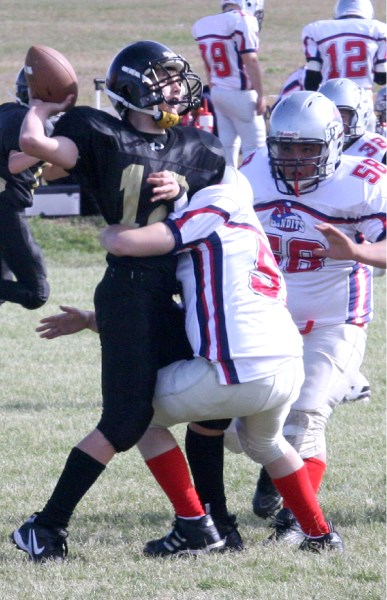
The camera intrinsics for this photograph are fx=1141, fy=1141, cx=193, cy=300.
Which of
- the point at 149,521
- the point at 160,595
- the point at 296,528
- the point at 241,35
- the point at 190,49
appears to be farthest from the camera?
the point at 190,49

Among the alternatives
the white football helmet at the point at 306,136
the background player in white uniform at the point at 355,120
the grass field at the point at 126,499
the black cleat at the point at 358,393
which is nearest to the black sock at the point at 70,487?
the grass field at the point at 126,499

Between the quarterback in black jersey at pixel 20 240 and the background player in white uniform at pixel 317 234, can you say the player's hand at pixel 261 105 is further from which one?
the background player in white uniform at pixel 317 234

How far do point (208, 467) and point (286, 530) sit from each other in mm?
373

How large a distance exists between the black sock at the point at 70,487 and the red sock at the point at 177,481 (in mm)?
209

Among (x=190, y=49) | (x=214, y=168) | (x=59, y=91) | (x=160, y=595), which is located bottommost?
(x=190, y=49)

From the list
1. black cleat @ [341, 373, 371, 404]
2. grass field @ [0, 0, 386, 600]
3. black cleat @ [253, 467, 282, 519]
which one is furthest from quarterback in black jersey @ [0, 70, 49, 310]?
black cleat @ [253, 467, 282, 519]

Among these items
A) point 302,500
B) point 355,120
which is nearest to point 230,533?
point 302,500

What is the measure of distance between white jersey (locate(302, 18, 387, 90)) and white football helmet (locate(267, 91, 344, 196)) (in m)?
5.70

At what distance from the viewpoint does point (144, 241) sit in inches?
130

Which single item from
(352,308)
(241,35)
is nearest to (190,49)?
(241,35)

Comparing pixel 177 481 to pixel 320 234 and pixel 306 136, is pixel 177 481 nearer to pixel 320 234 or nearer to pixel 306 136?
pixel 320 234

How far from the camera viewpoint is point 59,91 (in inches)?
140

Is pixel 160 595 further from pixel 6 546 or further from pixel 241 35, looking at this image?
pixel 241 35

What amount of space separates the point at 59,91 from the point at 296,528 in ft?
5.36
